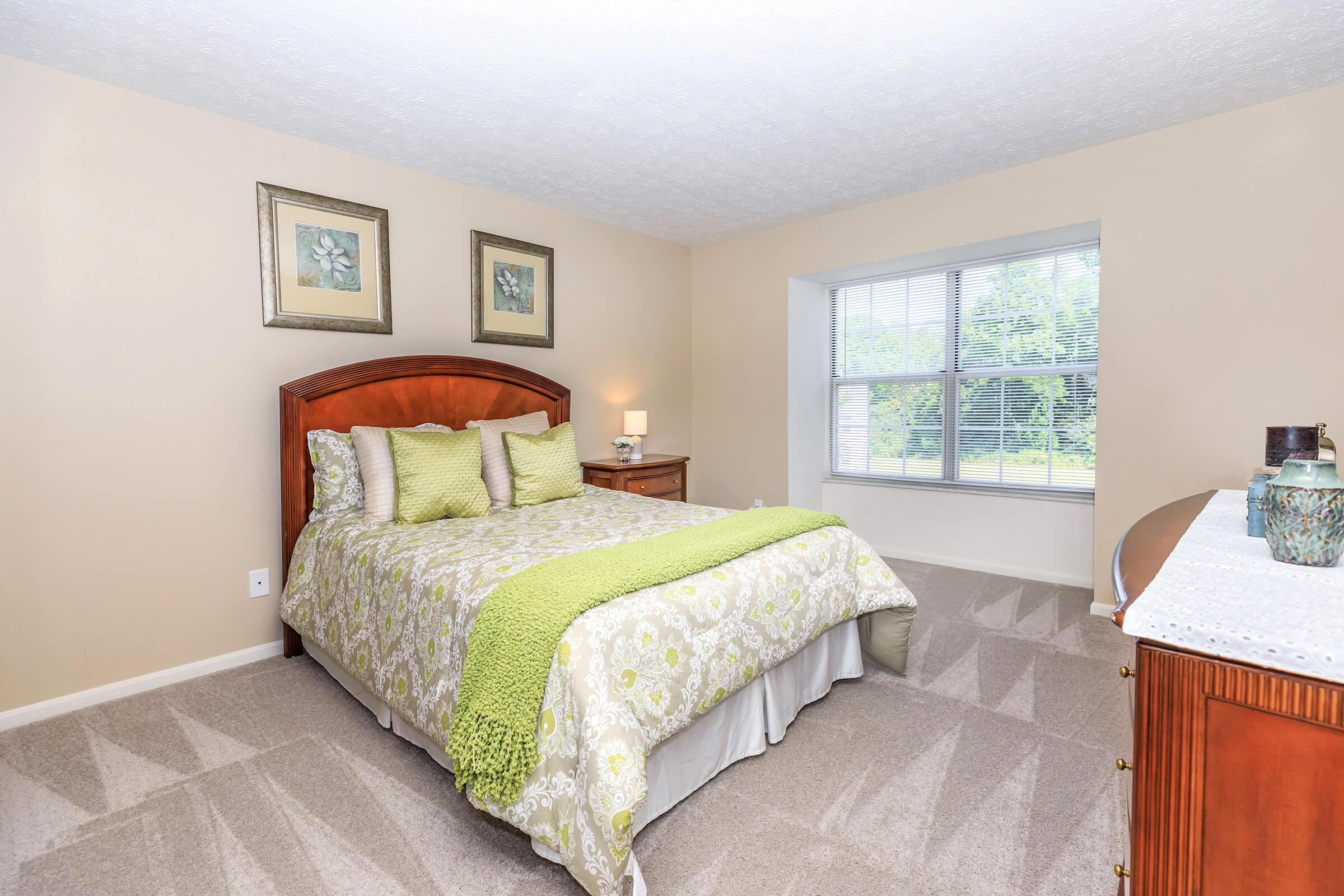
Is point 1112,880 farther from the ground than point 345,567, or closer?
closer

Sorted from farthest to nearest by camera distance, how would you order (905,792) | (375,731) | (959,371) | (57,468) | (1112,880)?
(959,371) → (57,468) → (375,731) → (905,792) → (1112,880)

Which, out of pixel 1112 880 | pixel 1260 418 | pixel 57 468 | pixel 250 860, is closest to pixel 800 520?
pixel 1112 880

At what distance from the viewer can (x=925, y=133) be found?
3117mm

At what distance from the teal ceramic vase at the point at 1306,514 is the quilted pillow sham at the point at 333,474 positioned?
10.1 feet

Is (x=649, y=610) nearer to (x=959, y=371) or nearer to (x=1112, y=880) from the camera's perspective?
(x=1112, y=880)

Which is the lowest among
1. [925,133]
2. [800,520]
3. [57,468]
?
[800,520]

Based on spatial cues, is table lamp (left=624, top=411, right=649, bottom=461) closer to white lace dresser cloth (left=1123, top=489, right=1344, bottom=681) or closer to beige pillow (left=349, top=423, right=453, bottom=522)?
beige pillow (left=349, top=423, right=453, bottom=522)

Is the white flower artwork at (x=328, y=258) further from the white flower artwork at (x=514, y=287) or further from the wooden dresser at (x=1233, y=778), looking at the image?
the wooden dresser at (x=1233, y=778)

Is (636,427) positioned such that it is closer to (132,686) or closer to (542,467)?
(542,467)

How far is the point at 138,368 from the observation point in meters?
2.65

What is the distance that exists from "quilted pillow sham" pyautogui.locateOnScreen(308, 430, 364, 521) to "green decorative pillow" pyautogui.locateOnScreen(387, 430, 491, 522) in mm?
224

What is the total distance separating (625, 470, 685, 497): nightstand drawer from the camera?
4.25m

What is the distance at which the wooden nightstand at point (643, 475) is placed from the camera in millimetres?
4180

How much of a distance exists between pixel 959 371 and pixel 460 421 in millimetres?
3405
